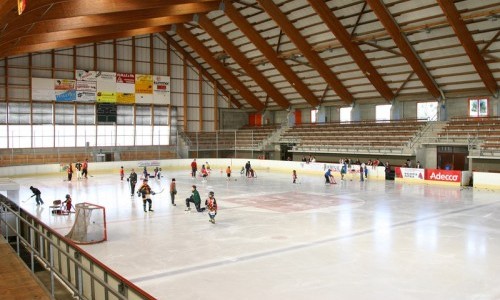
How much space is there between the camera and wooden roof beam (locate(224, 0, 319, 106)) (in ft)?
128

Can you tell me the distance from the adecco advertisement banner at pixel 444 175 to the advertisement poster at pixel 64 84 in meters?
35.2

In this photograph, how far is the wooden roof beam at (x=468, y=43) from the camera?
27.9 metres

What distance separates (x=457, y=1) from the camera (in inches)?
1118

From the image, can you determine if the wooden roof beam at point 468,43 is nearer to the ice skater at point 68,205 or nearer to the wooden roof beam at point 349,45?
the wooden roof beam at point 349,45

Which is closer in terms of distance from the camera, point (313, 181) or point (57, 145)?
point (313, 181)

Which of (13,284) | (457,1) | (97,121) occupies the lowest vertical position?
(13,284)

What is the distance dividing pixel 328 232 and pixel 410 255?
3682 mm

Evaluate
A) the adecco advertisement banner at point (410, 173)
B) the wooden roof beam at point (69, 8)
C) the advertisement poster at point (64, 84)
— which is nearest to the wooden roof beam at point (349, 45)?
the adecco advertisement banner at point (410, 173)

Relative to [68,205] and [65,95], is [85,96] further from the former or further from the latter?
[68,205]

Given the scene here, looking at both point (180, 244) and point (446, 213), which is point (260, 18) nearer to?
point (446, 213)

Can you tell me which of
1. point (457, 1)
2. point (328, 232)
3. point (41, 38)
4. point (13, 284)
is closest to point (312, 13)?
point (457, 1)

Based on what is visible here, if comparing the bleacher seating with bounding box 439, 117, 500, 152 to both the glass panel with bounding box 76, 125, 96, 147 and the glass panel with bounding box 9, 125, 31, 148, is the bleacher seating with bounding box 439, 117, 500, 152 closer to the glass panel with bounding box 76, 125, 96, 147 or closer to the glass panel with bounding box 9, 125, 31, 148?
the glass panel with bounding box 76, 125, 96, 147

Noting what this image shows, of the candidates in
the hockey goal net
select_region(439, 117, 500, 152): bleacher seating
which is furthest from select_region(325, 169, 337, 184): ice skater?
the hockey goal net

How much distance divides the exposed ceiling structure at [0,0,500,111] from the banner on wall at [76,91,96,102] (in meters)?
11.3
